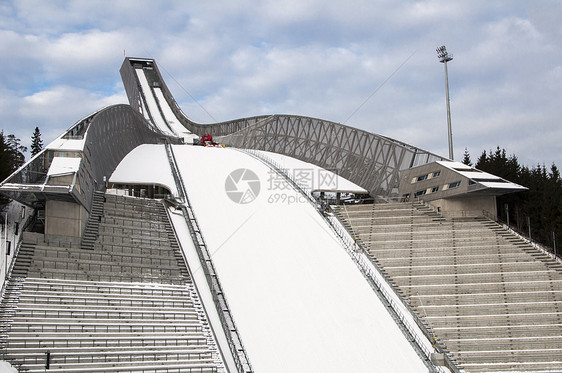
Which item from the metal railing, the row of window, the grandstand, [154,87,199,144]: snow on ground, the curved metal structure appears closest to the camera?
the grandstand

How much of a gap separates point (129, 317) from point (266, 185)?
1401 centimetres

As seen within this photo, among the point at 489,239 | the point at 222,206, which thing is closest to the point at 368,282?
the point at 489,239

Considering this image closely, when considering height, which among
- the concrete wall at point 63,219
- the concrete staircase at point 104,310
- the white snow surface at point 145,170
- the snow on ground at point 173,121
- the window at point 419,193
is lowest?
the concrete staircase at point 104,310

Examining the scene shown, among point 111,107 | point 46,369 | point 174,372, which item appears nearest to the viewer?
point 46,369

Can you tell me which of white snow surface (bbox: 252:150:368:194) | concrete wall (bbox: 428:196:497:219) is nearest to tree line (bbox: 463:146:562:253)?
concrete wall (bbox: 428:196:497:219)

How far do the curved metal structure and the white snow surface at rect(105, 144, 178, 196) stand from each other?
Result: 31.9ft

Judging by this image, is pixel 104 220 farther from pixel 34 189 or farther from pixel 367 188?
Result: pixel 367 188

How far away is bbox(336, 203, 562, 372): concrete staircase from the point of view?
17734 mm

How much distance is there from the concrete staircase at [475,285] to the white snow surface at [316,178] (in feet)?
14.5

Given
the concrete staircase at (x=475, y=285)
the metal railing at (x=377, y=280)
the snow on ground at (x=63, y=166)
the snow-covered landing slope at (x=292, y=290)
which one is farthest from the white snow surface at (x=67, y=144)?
the concrete staircase at (x=475, y=285)

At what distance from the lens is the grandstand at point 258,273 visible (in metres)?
15.9

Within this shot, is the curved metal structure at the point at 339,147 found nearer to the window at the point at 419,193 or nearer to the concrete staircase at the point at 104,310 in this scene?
the window at the point at 419,193

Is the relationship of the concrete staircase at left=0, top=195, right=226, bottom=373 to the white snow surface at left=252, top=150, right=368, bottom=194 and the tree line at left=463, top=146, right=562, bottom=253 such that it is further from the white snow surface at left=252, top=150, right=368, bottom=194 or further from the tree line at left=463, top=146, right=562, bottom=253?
the tree line at left=463, top=146, right=562, bottom=253

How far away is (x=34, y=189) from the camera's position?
1797cm
